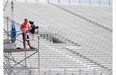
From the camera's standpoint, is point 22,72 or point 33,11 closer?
point 22,72

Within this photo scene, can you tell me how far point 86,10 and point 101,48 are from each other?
5.56 metres

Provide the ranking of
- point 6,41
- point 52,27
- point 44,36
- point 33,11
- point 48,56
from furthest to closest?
point 33,11, point 52,27, point 44,36, point 48,56, point 6,41

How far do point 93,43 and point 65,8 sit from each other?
481cm

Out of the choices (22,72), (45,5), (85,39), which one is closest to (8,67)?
(22,72)

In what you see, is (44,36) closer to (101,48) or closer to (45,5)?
(101,48)

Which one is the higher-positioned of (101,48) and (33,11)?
(33,11)

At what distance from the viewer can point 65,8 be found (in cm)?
2125

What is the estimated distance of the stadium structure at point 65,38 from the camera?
1306 centimetres

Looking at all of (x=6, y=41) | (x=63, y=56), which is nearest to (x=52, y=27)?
(x=63, y=56)

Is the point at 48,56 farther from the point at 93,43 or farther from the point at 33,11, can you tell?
the point at 33,11

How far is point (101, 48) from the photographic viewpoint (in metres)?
16.3

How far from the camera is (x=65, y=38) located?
16844 mm

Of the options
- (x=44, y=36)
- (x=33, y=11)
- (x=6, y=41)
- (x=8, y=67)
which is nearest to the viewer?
(x=6, y=41)

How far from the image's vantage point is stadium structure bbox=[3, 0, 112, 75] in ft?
42.9
